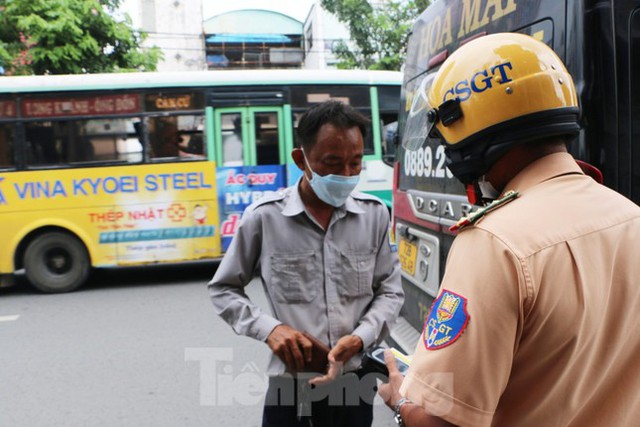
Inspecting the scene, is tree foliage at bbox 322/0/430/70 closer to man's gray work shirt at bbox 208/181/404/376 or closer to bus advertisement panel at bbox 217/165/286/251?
bus advertisement panel at bbox 217/165/286/251

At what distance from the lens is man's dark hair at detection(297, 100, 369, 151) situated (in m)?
1.84

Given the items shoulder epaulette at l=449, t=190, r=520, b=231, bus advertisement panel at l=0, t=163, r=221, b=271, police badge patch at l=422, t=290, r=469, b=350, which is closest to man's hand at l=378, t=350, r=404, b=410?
police badge patch at l=422, t=290, r=469, b=350

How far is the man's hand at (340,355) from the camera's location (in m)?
1.76

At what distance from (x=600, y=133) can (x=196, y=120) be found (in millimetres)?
5996

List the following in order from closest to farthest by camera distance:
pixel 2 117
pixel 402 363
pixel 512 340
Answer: pixel 512 340
pixel 402 363
pixel 2 117

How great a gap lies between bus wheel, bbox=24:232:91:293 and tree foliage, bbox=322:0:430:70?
32.1 feet

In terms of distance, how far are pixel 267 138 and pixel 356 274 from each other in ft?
18.7

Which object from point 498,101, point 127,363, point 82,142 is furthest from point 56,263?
point 498,101

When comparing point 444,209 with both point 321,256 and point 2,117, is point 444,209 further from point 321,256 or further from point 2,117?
point 2,117

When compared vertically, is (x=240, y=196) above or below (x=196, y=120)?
below

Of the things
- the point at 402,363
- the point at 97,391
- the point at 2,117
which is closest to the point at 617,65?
the point at 402,363

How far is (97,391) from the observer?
13.0 ft

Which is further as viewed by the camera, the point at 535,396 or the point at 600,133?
the point at 600,133

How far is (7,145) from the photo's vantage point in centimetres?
692
